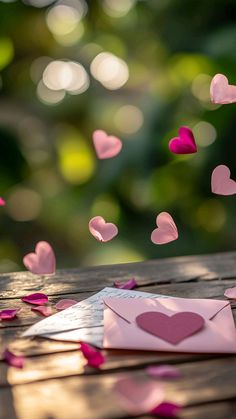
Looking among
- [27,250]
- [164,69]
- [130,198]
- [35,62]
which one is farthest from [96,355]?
[35,62]

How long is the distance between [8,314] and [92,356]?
0.21 meters

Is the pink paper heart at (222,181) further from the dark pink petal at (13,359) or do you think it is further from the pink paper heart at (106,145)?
the dark pink petal at (13,359)

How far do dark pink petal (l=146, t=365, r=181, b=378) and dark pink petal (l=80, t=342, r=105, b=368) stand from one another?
0.06 metres

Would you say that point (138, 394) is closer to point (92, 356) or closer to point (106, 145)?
point (92, 356)

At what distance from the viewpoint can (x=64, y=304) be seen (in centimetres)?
102

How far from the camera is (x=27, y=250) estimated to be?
2.83 m

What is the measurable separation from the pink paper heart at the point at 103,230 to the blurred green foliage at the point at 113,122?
1.23 m

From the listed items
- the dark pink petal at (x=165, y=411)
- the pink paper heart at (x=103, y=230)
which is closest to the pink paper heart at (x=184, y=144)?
the pink paper heart at (x=103, y=230)

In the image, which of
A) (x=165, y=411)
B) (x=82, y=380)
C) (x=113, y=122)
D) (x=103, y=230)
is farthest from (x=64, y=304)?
(x=113, y=122)

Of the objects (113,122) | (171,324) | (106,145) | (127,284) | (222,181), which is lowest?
(171,324)

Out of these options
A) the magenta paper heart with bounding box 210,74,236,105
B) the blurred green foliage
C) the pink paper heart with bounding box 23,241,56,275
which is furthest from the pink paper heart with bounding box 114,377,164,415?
the blurred green foliage

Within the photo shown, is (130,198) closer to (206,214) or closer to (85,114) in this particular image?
(206,214)

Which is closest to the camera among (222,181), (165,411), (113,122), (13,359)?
(165,411)

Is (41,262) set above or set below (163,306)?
above
